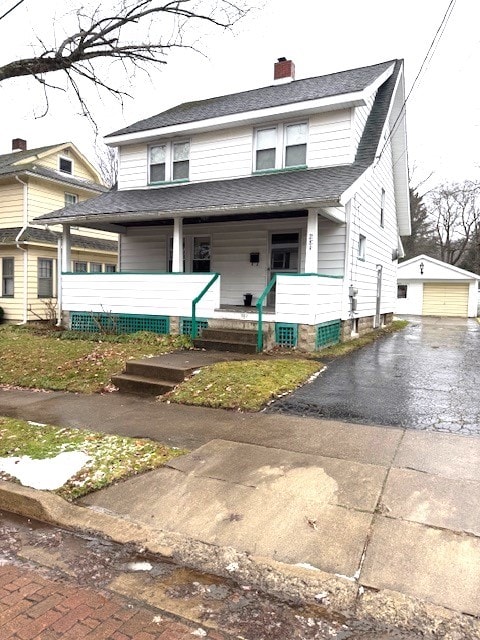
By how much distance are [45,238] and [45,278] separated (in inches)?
60.6

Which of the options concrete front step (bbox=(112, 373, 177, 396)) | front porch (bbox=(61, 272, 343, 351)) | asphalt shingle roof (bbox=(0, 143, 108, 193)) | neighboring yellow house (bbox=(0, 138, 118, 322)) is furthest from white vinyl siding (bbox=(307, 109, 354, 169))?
asphalt shingle roof (bbox=(0, 143, 108, 193))

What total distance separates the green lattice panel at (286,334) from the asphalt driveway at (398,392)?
111 centimetres

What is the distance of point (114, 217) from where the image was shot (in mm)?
11859

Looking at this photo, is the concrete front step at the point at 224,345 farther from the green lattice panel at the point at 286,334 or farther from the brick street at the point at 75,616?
the brick street at the point at 75,616

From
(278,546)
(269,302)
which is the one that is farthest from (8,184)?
(278,546)

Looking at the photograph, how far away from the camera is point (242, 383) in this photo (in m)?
6.89

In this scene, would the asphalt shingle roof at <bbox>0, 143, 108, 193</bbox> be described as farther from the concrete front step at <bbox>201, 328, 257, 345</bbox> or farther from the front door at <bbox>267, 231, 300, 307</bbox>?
the concrete front step at <bbox>201, 328, 257, 345</bbox>

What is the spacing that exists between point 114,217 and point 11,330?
5.49 m

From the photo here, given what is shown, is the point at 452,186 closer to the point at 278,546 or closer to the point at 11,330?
the point at 11,330

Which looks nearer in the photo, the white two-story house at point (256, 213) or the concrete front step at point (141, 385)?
the concrete front step at point (141, 385)

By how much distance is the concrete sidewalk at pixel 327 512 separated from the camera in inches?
103

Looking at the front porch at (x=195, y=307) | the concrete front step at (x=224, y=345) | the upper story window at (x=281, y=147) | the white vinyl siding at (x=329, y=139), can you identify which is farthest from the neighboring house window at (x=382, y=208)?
the concrete front step at (x=224, y=345)

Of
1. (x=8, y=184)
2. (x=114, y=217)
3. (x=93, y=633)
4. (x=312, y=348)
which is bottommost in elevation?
(x=93, y=633)

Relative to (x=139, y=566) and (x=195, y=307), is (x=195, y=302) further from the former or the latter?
(x=139, y=566)
